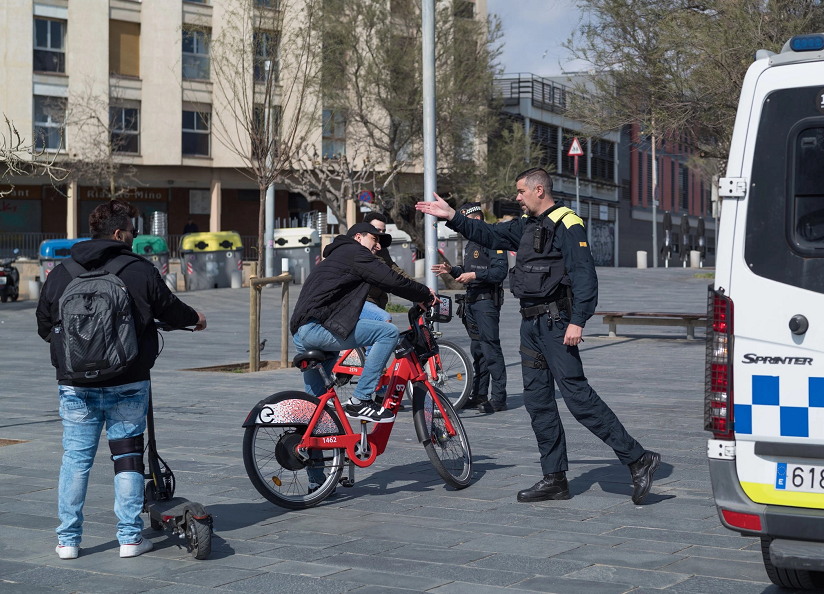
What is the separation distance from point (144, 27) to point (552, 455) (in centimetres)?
3782

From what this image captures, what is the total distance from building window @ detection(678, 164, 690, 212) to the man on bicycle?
228ft

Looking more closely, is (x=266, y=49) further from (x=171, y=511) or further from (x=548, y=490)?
(x=171, y=511)

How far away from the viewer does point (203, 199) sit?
1828 inches

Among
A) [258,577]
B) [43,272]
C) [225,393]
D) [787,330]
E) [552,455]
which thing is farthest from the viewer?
[43,272]

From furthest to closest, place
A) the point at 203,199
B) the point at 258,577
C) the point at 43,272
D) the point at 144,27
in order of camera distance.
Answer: the point at 203,199 → the point at 144,27 → the point at 43,272 → the point at 258,577

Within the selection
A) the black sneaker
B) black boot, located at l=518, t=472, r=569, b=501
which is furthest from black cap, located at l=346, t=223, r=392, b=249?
black boot, located at l=518, t=472, r=569, b=501

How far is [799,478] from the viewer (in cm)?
428

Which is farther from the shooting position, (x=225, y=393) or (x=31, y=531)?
(x=225, y=393)

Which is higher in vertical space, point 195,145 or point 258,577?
point 195,145

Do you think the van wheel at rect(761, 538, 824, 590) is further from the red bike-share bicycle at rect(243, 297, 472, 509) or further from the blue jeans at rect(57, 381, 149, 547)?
the blue jeans at rect(57, 381, 149, 547)

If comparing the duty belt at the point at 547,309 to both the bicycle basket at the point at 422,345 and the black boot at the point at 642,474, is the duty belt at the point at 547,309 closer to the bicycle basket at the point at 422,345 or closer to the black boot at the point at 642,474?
the bicycle basket at the point at 422,345

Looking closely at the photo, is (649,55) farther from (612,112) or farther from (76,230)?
(76,230)

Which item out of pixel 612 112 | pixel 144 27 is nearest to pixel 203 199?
pixel 144 27

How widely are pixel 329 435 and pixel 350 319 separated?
2.37 ft
